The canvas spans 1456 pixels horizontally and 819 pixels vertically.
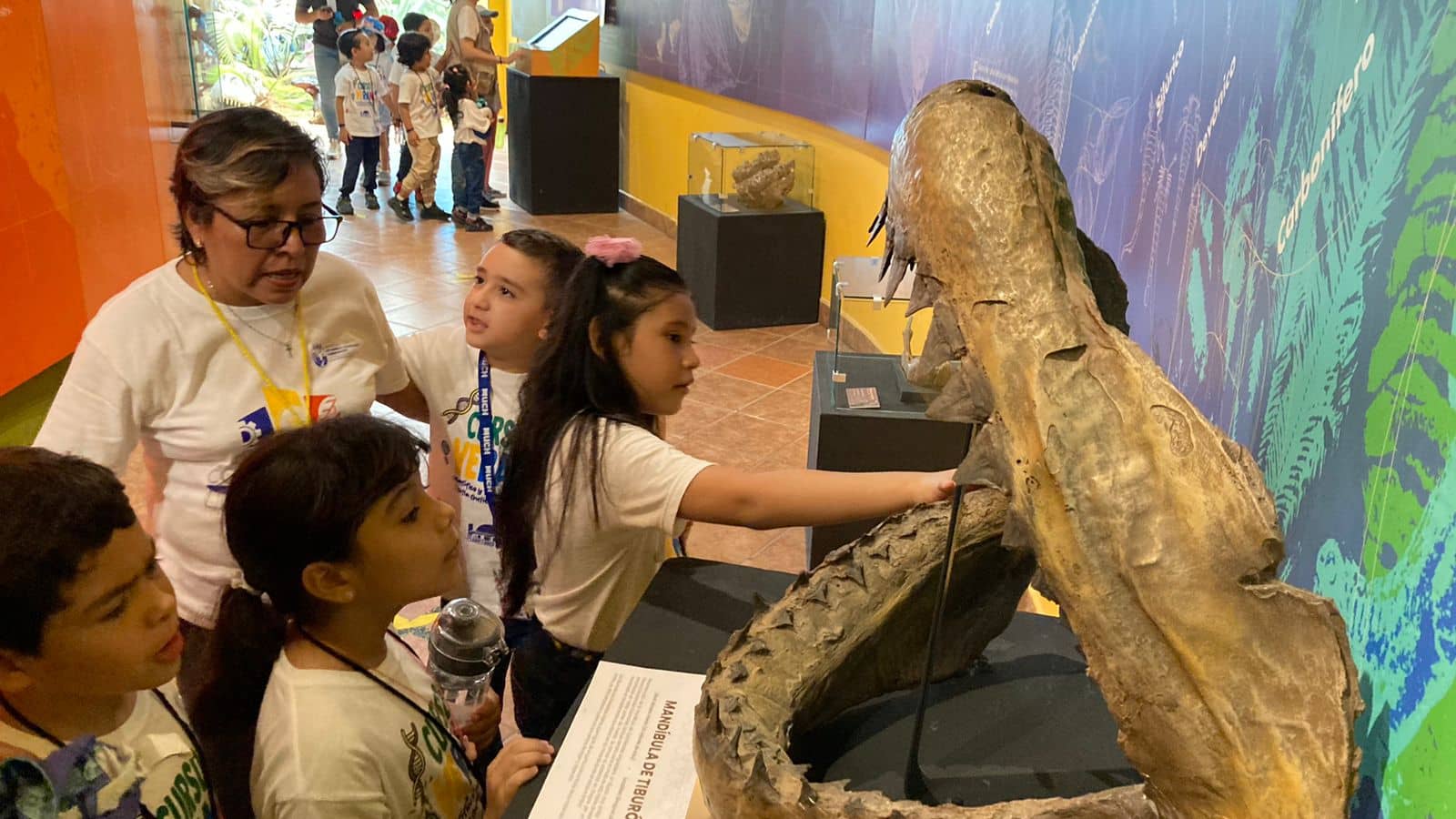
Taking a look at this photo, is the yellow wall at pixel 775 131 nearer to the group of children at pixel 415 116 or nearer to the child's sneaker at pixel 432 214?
the group of children at pixel 415 116

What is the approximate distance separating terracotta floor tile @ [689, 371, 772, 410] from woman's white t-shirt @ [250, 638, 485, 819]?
12.0ft

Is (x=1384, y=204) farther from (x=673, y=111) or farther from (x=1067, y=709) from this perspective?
(x=673, y=111)

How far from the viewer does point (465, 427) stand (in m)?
2.21

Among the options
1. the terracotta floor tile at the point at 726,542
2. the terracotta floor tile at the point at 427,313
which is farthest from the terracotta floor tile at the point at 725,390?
the terracotta floor tile at the point at 427,313

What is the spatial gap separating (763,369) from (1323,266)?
4.37m

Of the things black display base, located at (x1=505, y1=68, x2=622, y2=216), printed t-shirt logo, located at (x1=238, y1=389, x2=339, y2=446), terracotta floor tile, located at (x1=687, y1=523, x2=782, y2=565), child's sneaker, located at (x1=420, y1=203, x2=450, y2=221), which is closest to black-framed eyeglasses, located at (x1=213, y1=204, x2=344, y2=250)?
printed t-shirt logo, located at (x1=238, y1=389, x2=339, y2=446)

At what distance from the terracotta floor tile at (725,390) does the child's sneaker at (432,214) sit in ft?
12.9

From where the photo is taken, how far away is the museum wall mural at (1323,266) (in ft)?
3.43

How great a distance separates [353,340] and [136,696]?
900 mm

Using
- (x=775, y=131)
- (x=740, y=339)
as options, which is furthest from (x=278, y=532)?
(x=775, y=131)

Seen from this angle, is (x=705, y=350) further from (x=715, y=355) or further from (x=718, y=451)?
(x=718, y=451)

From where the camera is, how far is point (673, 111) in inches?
329

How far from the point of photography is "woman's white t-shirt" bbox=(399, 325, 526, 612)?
7.13 feet

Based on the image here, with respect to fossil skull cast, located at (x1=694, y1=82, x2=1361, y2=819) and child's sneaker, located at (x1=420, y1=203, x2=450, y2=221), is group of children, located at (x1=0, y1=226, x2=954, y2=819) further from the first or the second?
child's sneaker, located at (x1=420, y1=203, x2=450, y2=221)
